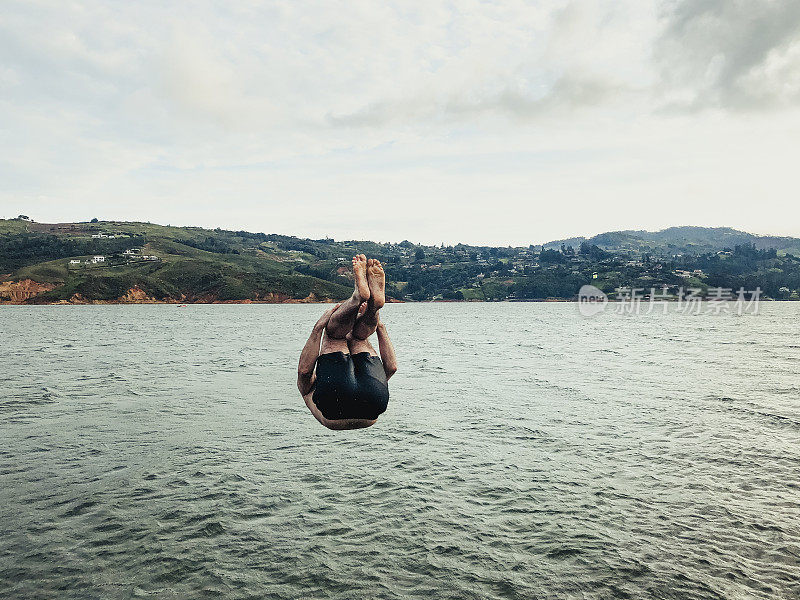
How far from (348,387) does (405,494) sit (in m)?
9.00

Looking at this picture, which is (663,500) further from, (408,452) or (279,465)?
(279,465)

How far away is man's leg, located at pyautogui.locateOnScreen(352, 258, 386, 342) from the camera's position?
8.75 m

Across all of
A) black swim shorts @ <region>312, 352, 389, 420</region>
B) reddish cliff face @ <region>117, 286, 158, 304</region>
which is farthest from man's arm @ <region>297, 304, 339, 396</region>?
reddish cliff face @ <region>117, 286, 158, 304</region>

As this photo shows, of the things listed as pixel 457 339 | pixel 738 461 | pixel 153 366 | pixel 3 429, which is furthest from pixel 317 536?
pixel 457 339

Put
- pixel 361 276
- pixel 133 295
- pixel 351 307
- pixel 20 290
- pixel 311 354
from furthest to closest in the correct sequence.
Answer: pixel 133 295, pixel 20 290, pixel 311 354, pixel 361 276, pixel 351 307

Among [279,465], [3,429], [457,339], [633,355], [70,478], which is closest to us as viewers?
[70,478]

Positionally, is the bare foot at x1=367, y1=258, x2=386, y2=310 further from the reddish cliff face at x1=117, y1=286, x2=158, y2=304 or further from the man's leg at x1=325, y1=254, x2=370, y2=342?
the reddish cliff face at x1=117, y1=286, x2=158, y2=304

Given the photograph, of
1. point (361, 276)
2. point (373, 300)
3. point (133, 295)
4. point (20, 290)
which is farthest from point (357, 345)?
point (20, 290)

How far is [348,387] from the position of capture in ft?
30.7

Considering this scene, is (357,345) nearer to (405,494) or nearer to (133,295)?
(405,494)

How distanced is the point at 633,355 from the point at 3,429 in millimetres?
56939

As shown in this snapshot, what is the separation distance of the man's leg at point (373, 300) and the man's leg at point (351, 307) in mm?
101

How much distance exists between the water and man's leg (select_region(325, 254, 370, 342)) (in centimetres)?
593

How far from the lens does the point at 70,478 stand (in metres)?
17.8
